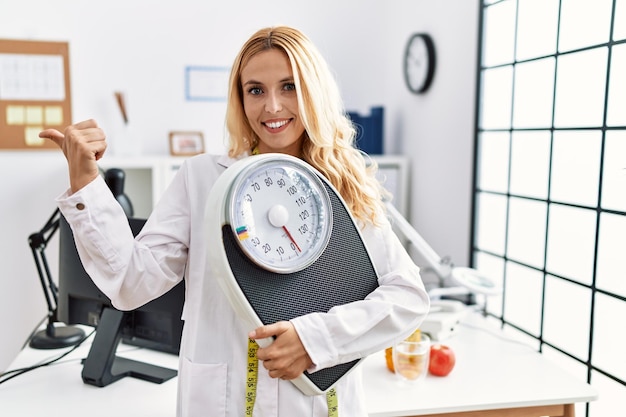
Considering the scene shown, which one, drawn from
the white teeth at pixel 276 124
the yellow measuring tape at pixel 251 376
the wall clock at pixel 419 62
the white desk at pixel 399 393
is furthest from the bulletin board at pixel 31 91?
the yellow measuring tape at pixel 251 376

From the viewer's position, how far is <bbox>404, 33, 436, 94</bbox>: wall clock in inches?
109

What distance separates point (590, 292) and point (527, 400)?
1.88 feet

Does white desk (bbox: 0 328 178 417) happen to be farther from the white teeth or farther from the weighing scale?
the white teeth

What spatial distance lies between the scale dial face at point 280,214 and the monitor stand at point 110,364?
82 cm

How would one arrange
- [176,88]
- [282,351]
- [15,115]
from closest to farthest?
1. [282,351]
2. [15,115]
3. [176,88]

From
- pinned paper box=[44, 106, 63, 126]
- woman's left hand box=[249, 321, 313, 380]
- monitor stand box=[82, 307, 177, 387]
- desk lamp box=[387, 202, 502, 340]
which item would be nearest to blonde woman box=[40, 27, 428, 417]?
woman's left hand box=[249, 321, 313, 380]

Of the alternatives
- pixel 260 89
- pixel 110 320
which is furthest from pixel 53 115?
pixel 260 89

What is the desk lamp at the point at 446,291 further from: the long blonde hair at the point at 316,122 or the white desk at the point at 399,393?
the long blonde hair at the point at 316,122

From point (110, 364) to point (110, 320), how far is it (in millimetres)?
140

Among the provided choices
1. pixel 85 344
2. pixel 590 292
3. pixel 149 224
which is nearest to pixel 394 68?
pixel 590 292

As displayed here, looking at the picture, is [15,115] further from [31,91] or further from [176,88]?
[176,88]

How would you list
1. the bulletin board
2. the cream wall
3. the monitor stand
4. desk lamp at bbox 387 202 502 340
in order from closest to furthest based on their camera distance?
the monitor stand
desk lamp at bbox 387 202 502 340
the cream wall
the bulletin board

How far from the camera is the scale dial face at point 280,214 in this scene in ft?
2.98

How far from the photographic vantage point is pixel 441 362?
160cm
